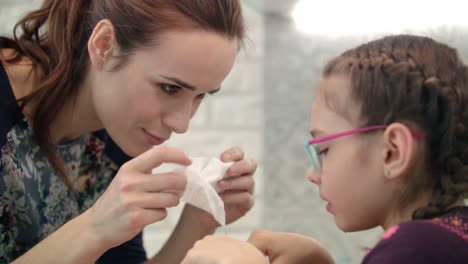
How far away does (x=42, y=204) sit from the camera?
1.07 m

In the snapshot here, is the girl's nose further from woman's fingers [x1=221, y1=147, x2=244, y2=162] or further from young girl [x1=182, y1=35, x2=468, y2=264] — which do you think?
woman's fingers [x1=221, y1=147, x2=244, y2=162]

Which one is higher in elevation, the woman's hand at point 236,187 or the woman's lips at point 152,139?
the woman's lips at point 152,139

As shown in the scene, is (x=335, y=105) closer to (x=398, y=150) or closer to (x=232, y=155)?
(x=398, y=150)

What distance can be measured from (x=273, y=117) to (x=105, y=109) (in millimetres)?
645

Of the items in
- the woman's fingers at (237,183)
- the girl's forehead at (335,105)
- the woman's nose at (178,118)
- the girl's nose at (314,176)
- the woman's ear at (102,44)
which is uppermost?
the woman's ear at (102,44)

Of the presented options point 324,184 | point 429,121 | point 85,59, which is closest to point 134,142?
point 85,59

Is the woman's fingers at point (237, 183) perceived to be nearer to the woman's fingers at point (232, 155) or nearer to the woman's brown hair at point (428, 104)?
the woman's fingers at point (232, 155)

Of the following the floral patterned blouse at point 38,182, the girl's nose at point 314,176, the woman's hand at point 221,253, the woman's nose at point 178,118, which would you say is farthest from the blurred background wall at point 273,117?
the woman's hand at point 221,253

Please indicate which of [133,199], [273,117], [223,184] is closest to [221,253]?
[133,199]

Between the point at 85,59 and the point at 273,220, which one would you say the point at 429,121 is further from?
the point at 273,220

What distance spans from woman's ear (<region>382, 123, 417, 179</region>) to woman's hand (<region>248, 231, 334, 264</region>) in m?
0.21

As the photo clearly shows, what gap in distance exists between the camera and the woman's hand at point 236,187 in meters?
0.97

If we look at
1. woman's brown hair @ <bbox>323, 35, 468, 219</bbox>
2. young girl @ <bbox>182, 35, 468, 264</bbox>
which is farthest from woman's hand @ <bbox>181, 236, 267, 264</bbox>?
woman's brown hair @ <bbox>323, 35, 468, 219</bbox>

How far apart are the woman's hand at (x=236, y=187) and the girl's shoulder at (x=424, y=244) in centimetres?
39
